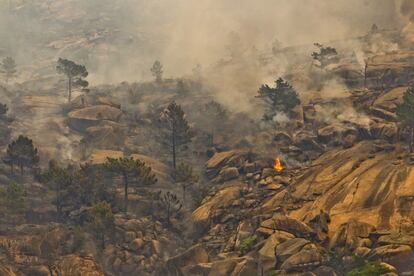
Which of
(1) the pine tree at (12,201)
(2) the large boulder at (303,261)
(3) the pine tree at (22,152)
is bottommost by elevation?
(2) the large boulder at (303,261)

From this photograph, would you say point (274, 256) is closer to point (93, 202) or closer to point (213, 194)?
point (213, 194)

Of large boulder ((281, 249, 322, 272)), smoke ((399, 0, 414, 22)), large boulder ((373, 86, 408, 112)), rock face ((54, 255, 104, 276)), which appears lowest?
rock face ((54, 255, 104, 276))

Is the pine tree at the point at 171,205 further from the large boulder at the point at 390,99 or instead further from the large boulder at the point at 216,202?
the large boulder at the point at 390,99

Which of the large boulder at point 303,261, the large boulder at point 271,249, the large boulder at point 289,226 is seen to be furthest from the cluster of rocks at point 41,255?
the large boulder at point 303,261

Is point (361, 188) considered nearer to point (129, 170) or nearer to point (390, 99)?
point (129, 170)

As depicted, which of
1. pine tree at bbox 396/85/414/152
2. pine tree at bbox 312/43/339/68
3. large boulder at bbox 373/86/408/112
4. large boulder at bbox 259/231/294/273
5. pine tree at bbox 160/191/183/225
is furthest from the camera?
pine tree at bbox 312/43/339/68

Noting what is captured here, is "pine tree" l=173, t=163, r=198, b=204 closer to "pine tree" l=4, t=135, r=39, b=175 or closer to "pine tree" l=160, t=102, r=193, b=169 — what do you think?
"pine tree" l=160, t=102, r=193, b=169

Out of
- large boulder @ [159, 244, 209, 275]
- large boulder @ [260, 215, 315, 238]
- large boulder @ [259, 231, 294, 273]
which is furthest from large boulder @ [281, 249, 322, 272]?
large boulder @ [159, 244, 209, 275]

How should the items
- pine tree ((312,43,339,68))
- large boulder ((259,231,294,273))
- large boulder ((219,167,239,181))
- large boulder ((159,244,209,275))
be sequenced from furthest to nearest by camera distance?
pine tree ((312,43,339,68)), large boulder ((219,167,239,181)), large boulder ((159,244,209,275)), large boulder ((259,231,294,273))

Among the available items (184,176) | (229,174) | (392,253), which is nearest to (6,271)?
(184,176)

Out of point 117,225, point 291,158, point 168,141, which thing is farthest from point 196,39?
point 117,225

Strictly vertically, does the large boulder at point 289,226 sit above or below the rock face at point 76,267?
above
